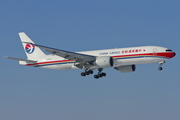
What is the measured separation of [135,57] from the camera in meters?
61.0

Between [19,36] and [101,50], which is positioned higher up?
[19,36]

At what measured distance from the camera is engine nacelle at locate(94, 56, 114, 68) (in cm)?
6091

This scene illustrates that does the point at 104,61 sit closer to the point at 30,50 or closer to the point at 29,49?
the point at 30,50

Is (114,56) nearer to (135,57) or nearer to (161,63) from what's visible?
(135,57)

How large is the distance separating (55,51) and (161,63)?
56.6 feet

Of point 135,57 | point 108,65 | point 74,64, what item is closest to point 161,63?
point 135,57

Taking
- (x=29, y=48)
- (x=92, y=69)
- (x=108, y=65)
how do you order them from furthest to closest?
(x=29, y=48)
(x=92, y=69)
(x=108, y=65)

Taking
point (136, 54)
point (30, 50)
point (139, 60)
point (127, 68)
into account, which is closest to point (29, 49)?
point (30, 50)

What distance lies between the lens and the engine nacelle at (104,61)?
60.9m

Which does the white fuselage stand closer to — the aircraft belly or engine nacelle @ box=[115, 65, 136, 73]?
the aircraft belly

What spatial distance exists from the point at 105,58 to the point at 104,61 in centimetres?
54

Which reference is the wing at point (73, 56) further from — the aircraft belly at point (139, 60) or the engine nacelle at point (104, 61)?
the aircraft belly at point (139, 60)

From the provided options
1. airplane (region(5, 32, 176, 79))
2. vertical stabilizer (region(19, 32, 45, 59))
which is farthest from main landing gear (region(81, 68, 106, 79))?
vertical stabilizer (region(19, 32, 45, 59))

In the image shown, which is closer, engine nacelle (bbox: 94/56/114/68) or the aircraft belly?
the aircraft belly
